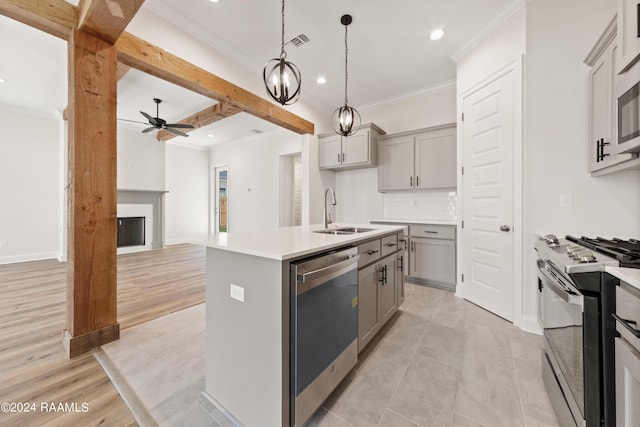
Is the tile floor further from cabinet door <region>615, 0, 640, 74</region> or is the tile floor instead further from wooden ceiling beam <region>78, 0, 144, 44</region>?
wooden ceiling beam <region>78, 0, 144, 44</region>

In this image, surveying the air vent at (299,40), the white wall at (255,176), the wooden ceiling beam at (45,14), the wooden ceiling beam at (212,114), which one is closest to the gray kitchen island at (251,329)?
the wooden ceiling beam at (45,14)

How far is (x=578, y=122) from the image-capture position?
2.10 meters

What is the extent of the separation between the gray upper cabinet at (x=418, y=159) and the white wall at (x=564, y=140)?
1212 millimetres

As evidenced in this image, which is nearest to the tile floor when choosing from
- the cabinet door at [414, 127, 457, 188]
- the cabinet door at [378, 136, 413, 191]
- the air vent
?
the cabinet door at [414, 127, 457, 188]

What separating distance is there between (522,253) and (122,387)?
3.40 m

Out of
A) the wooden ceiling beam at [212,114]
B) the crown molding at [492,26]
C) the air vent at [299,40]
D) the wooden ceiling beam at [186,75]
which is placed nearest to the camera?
the wooden ceiling beam at [186,75]

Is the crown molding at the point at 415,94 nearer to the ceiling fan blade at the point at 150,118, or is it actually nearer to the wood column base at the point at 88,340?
the ceiling fan blade at the point at 150,118

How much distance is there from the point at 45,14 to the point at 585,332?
3.69m

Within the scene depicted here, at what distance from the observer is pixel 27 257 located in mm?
4781

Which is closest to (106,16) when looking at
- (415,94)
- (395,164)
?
(395,164)

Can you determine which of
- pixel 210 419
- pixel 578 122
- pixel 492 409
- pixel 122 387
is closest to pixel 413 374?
pixel 492 409

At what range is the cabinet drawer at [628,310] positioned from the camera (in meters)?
0.78

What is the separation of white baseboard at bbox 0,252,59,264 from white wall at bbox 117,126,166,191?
183cm

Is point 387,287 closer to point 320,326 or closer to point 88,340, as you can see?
point 320,326
